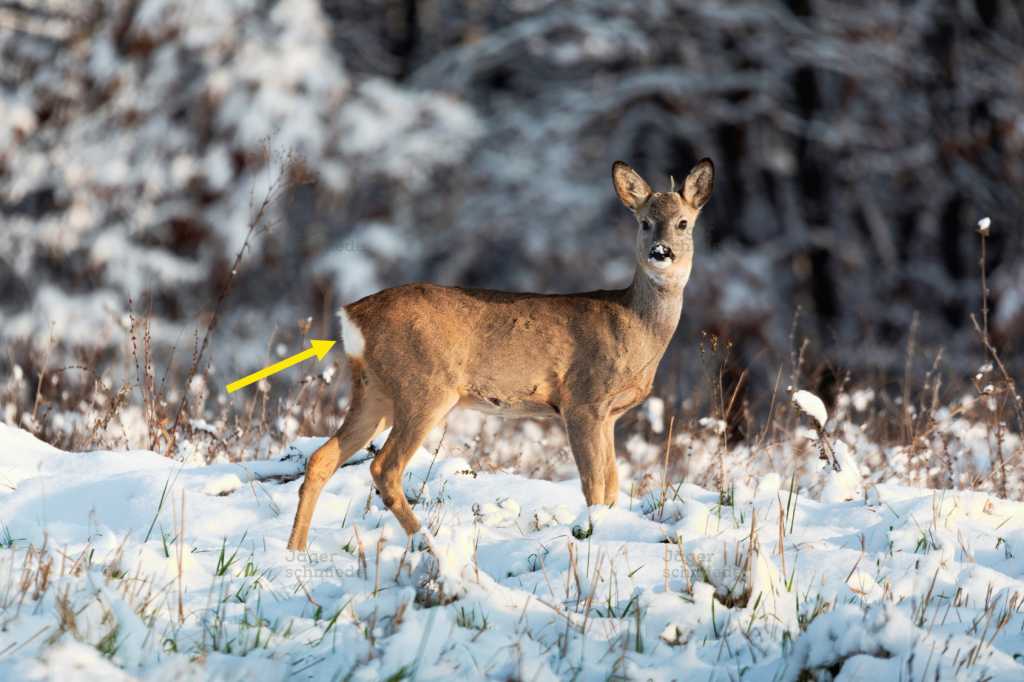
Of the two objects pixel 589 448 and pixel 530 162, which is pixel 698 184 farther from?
pixel 530 162

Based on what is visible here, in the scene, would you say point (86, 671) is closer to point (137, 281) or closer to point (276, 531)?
point (276, 531)

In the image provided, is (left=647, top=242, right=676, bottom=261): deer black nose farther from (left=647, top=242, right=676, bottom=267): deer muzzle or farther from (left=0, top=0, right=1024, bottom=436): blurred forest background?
(left=0, top=0, right=1024, bottom=436): blurred forest background

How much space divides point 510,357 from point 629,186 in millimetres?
1098

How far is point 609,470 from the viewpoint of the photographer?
5.35 meters

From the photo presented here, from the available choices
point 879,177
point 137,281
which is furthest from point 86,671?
point 879,177

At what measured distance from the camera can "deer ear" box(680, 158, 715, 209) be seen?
18.7ft

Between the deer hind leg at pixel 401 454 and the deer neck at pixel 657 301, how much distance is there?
1.02 m

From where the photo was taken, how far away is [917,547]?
4531 mm

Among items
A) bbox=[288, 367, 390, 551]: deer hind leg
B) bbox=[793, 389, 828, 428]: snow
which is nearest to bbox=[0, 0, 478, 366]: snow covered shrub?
bbox=[288, 367, 390, 551]: deer hind leg

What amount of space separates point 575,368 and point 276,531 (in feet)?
4.25

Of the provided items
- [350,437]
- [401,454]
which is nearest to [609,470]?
[401,454]

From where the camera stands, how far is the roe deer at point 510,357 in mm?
4855

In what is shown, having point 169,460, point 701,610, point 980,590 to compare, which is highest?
point 701,610

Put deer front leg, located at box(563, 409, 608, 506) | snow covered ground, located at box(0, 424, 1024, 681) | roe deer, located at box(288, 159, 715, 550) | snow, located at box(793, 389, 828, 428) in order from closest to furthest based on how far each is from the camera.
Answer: snow covered ground, located at box(0, 424, 1024, 681) → roe deer, located at box(288, 159, 715, 550) → deer front leg, located at box(563, 409, 608, 506) → snow, located at box(793, 389, 828, 428)
